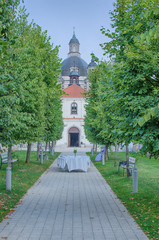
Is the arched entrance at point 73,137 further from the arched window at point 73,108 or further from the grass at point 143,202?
the grass at point 143,202

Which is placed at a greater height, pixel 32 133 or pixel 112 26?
pixel 112 26

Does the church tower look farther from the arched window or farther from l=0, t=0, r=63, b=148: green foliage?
l=0, t=0, r=63, b=148: green foliage

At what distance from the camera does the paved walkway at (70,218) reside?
242 inches

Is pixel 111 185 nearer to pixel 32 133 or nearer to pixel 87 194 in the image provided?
pixel 87 194

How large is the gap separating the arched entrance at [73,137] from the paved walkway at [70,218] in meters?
50.7

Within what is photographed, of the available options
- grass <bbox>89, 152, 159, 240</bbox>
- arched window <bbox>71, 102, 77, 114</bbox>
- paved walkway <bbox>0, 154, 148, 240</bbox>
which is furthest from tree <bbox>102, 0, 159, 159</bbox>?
arched window <bbox>71, 102, 77, 114</bbox>

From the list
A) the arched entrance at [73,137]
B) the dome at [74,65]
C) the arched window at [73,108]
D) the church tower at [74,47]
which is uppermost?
the church tower at [74,47]

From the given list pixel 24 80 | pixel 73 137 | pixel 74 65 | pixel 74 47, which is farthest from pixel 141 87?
pixel 74 47

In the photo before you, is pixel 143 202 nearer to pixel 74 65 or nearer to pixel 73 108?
pixel 73 108

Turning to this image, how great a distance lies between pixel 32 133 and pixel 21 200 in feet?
20.9

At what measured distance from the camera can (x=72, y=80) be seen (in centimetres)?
8431

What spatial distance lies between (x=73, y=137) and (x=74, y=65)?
40.0m

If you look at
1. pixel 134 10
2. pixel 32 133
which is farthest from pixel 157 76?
pixel 32 133

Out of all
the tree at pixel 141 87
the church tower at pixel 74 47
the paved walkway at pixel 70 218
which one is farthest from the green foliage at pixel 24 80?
the church tower at pixel 74 47
